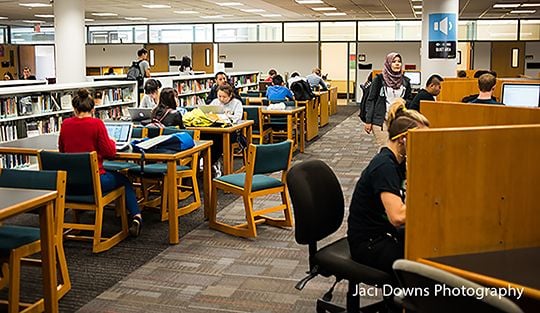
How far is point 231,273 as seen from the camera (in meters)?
4.47

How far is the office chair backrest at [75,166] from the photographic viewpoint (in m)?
4.58

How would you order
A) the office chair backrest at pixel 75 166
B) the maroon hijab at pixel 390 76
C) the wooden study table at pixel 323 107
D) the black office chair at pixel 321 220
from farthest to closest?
the wooden study table at pixel 323 107
the maroon hijab at pixel 390 76
the office chair backrest at pixel 75 166
the black office chair at pixel 321 220

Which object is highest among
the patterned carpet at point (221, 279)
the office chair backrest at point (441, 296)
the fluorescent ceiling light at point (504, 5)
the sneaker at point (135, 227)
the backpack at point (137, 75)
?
the fluorescent ceiling light at point (504, 5)

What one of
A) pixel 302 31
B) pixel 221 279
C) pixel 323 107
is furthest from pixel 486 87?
pixel 302 31

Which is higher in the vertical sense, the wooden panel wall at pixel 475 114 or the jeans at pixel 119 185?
the wooden panel wall at pixel 475 114

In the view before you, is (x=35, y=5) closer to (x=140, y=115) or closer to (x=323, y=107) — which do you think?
(x=323, y=107)

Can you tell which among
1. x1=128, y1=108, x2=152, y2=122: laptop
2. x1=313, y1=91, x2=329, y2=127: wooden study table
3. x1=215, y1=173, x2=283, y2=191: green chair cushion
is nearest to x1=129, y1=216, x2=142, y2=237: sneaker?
x1=215, y1=173, x2=283, y2=191: green chair cushion

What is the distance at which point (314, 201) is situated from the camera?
3.28 m

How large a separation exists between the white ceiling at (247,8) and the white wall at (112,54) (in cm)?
88

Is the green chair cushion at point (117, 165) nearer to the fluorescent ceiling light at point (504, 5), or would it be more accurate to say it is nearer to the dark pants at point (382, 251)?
the dark pants at point (382, 251)

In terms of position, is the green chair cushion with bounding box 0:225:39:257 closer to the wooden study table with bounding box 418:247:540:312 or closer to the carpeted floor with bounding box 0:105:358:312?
the carpeted floor with bounding box 0:105:358:312

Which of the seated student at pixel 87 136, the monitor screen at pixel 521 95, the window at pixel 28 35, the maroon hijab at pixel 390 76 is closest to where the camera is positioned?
the seated student at pixel 87 136

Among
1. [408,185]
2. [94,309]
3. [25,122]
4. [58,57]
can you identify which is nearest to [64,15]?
[58,57]

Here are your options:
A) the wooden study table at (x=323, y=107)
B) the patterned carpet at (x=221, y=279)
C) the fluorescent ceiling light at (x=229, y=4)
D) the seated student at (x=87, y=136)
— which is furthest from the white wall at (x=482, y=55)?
the seated student at (x=87, y=136)
